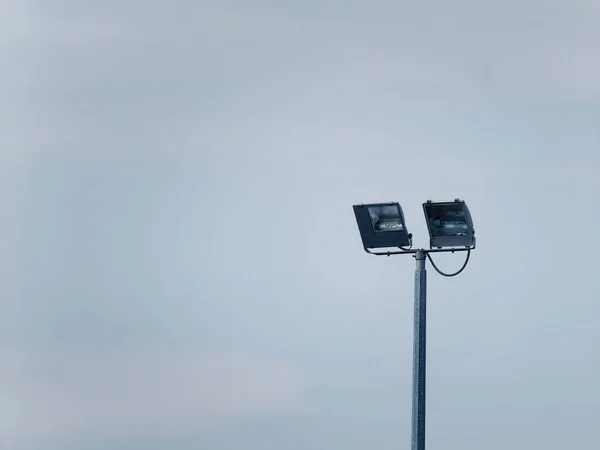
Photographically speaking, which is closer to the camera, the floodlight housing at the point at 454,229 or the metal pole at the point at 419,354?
the metal pole at the point at 419,354

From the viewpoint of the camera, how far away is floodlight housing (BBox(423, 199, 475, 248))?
183 ft

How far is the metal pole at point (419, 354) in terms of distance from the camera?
55188 mm

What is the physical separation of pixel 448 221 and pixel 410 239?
2.22ft

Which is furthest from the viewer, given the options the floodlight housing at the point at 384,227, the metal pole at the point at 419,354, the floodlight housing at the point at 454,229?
the floodlight housing at the point at 384,227

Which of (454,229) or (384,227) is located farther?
(384,227)

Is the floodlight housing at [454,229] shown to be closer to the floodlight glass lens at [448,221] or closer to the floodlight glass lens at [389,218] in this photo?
the floodlight glass lens at [448,221]

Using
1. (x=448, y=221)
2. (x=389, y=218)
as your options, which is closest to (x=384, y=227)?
(x=389, y=218)

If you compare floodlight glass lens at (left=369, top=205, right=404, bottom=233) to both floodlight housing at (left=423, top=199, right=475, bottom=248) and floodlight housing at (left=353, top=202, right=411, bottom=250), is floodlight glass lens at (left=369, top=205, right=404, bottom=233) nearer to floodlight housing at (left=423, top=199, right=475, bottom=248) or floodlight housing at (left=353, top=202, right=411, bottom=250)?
floodlight housing at (left=353, top=202, right=411, bottom=250)

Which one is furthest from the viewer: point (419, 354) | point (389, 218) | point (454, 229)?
point (389, 218)

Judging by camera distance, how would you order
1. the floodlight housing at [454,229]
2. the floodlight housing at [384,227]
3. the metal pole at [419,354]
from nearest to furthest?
1. the metal pole at [419,354]
2. the floodlight housing at [454,229]
3. the floodlight housing at [384,227]

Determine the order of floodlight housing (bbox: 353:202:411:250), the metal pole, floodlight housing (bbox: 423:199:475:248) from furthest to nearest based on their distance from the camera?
floodlight housing (bbox: 353:202:411:250), floodlight housing (bbox: 423:199:475:248), the metal pole

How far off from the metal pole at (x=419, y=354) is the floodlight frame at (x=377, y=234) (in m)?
0.42

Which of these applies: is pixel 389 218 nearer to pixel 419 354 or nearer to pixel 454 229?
pixel 454 229

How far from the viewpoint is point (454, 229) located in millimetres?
55719
